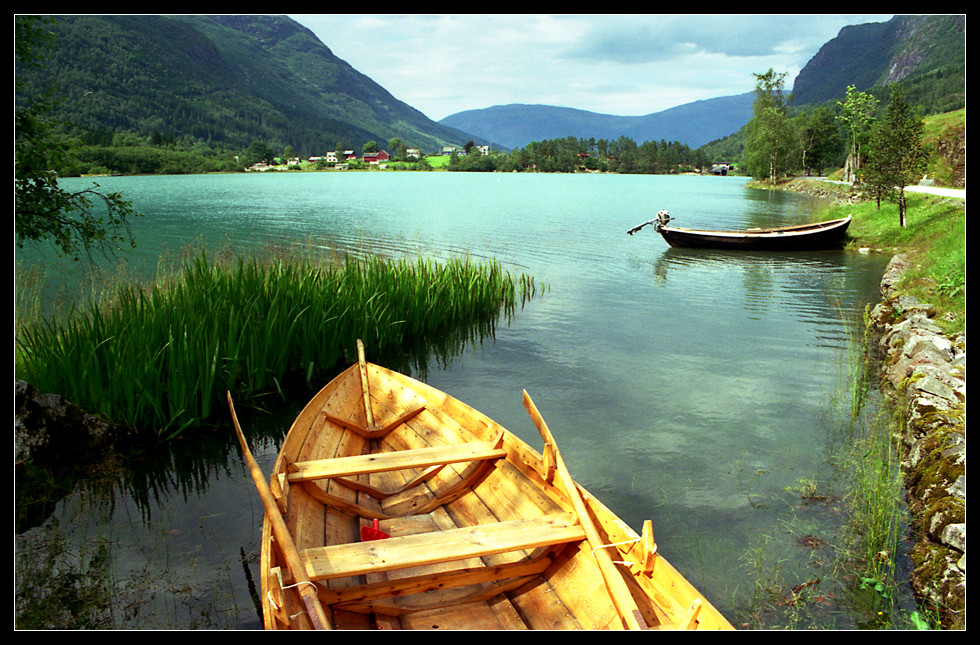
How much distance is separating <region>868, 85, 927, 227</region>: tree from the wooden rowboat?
78.4 ft

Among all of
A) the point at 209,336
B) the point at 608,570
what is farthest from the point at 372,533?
the point at 209,336

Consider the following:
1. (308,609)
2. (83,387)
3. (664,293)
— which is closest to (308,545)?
(308,609)

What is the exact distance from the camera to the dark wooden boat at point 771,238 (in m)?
22.5

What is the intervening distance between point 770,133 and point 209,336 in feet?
217

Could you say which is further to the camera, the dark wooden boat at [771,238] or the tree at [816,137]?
the tree at [816,137]

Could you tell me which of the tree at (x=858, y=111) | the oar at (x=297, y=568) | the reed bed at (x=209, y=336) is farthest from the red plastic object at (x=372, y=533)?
the tree at (x=858, y=111)

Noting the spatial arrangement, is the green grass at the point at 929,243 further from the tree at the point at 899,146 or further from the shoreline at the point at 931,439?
the tree at the point at 899,146

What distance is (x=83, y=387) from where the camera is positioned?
6.82 meters

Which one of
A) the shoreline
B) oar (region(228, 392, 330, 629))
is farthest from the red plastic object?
the shoreline

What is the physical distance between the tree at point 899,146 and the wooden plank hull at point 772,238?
2520mm

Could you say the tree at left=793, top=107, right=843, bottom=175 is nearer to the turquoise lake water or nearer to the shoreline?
the turquoise lake water

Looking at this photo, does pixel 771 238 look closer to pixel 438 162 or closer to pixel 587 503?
pixel 587 503
